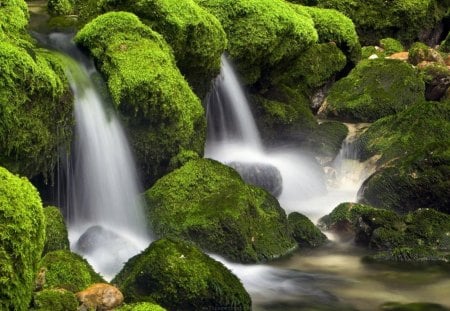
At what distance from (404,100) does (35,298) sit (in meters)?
13.6

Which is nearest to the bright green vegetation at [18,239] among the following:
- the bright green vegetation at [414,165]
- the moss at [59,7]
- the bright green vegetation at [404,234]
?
the bright green vegetation at [404,234]

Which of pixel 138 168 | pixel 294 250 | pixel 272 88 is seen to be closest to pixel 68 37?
pixel 138 168

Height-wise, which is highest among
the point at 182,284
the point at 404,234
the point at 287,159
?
the point at 287,159

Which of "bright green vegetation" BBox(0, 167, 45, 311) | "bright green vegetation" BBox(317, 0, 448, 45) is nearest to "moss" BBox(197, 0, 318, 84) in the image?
"bright green vegetation" BBox(317, 0, 448, 45)

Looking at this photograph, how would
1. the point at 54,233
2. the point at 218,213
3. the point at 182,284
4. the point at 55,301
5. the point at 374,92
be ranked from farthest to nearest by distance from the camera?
the point at 374,92, the point at 218,213, the point at 54,233, the point at 182,284, the point at 55,301

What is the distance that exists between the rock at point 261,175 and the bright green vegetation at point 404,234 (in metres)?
2.29

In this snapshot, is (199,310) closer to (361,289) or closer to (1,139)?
(361,289)

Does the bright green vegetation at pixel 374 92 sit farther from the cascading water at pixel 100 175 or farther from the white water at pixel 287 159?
the cascading water at pixel 100 175

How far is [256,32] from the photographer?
15.6m

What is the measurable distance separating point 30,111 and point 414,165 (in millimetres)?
6401

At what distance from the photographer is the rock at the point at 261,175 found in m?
13.5

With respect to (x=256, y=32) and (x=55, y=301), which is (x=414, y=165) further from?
(x=55, y=301)

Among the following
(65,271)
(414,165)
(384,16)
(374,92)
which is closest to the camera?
(65,271)

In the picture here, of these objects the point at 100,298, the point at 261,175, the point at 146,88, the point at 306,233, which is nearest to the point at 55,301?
the point at 100,298
